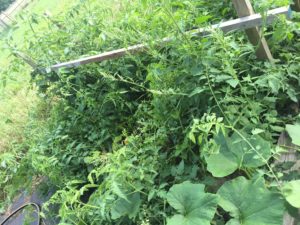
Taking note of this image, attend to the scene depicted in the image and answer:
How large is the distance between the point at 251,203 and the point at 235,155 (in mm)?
294

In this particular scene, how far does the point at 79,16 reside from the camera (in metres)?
3.48

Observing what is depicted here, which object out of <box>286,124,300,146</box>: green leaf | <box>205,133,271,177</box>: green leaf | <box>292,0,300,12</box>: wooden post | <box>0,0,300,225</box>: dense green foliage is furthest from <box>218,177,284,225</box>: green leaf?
<box>292,0,300,12</box>: wooden post

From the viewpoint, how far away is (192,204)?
1685 millimetres

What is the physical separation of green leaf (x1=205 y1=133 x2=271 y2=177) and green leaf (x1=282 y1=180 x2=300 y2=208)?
0.59 ft

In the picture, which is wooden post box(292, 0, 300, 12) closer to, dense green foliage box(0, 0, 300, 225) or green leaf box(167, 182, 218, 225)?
dense green foliage box(0, 0, 300, 225)

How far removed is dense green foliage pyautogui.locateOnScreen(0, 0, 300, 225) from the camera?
1654 mm

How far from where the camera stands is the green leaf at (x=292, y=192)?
1429mm

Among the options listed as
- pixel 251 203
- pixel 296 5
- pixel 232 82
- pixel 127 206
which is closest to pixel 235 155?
pixel 251 203

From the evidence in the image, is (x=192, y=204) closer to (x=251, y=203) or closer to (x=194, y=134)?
(x=251, y=203)

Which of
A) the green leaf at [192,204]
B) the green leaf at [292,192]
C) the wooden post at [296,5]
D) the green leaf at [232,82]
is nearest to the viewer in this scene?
the green leaf at [292,192]

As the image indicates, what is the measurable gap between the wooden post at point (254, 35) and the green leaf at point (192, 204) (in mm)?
966

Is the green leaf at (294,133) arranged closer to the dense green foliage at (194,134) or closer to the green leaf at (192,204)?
the dense green foliage at (194,134)

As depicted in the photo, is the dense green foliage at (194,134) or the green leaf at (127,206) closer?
the dense green foliage at (194,134)

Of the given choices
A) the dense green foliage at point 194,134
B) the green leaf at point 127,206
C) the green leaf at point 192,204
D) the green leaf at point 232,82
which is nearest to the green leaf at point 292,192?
the dense green foliage at point 194,134
